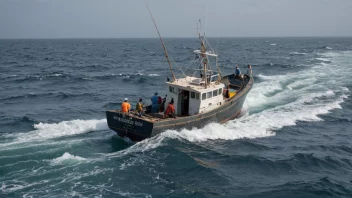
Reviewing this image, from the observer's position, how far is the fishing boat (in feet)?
57.5

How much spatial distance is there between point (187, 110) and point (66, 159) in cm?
787

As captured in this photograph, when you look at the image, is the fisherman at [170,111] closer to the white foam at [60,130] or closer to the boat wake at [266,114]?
the boat wake at [266,114]

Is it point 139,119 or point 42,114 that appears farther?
point 42,114

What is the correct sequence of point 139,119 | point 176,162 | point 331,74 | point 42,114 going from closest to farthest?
point 176,162 < point 139,119 < point 42,114 < point 331,74

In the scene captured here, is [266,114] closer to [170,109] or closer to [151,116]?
[170,109]

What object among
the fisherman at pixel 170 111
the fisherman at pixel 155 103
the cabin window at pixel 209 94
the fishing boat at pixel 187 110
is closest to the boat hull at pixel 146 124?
the fishing boat at pixel 187 110

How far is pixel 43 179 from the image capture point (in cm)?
1325

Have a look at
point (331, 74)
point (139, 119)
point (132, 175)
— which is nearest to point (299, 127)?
point (139, 119)

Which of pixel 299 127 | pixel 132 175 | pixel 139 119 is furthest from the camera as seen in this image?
pixel 299 127

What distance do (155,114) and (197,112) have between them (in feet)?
8.17

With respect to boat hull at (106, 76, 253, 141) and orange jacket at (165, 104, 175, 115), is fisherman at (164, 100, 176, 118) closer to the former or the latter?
orange jacket at (165, 104, 175, 115)

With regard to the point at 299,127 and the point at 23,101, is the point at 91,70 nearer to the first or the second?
the point at 23,101

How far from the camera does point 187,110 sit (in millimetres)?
20047

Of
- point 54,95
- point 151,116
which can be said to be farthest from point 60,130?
point 54,95
